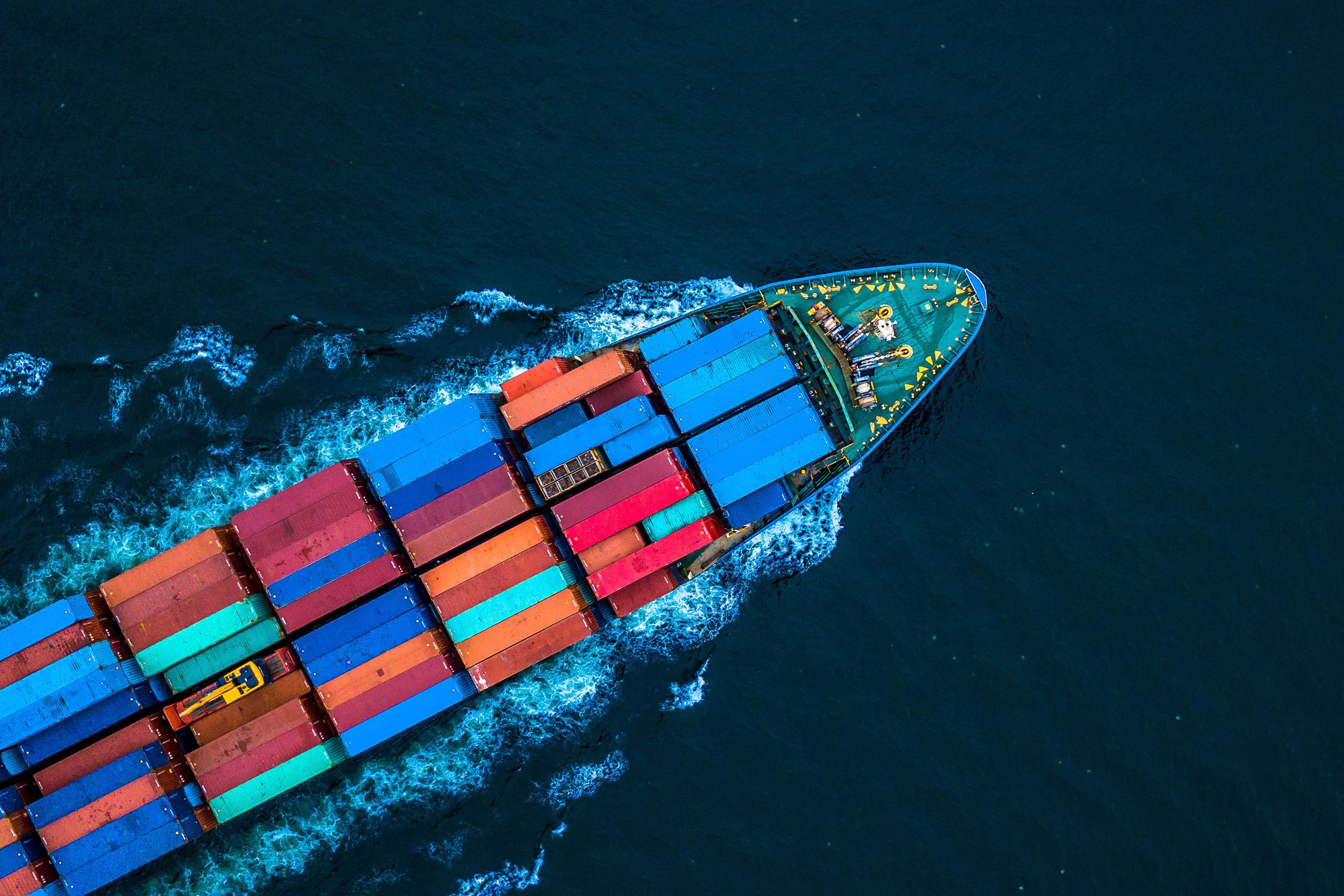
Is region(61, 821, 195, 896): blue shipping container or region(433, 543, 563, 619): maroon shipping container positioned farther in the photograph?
region(433, 543, 563, 619): maroon shipping container

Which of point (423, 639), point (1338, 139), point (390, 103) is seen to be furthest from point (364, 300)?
point (1338, 139)

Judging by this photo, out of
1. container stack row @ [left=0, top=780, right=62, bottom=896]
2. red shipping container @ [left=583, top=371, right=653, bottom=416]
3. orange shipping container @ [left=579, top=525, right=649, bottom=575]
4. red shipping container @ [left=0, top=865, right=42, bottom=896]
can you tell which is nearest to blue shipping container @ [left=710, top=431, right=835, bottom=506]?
orange shipping container @ [left=579, top=525, right=649, bottom=575]

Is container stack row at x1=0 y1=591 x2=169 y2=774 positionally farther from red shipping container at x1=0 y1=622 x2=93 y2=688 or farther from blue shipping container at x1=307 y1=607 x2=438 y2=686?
blue shipping container at x1=307 y1=607 x2=438 y2=686

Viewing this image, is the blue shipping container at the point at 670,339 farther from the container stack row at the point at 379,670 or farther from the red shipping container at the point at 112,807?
the red shipping container at the point at 112,807

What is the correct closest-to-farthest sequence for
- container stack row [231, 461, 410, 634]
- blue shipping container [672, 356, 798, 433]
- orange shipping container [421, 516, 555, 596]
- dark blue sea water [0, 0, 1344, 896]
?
container stack row [231, 461, 410, 634] < orange shipping container [421, 516, 555, 596] < dark blue sea water [0, 0, 1344, 896] < blue shipping container [672, 356, 798, 433]

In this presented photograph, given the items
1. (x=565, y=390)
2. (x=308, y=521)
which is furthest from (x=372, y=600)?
(x=565, y=390)
